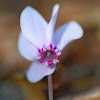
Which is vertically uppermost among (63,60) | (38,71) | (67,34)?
(63,60)

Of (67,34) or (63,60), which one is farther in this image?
(63,60)

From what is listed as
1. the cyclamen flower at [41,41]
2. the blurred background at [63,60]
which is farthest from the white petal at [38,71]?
the blurred background at [63,60]

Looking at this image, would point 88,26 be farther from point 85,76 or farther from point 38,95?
point 38,95

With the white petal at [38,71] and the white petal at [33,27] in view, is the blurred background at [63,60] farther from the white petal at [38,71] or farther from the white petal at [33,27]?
the white petal at [33,27]

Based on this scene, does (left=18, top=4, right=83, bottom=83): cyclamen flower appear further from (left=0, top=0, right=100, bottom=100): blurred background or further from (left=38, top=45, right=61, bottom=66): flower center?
(left=0, top=0, right=100, bottom=100): blurred background

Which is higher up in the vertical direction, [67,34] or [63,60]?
[63,60]

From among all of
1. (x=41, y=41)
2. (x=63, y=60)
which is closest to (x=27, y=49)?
(x=41, y=41)

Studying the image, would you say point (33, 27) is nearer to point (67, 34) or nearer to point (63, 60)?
point (67, 34)
